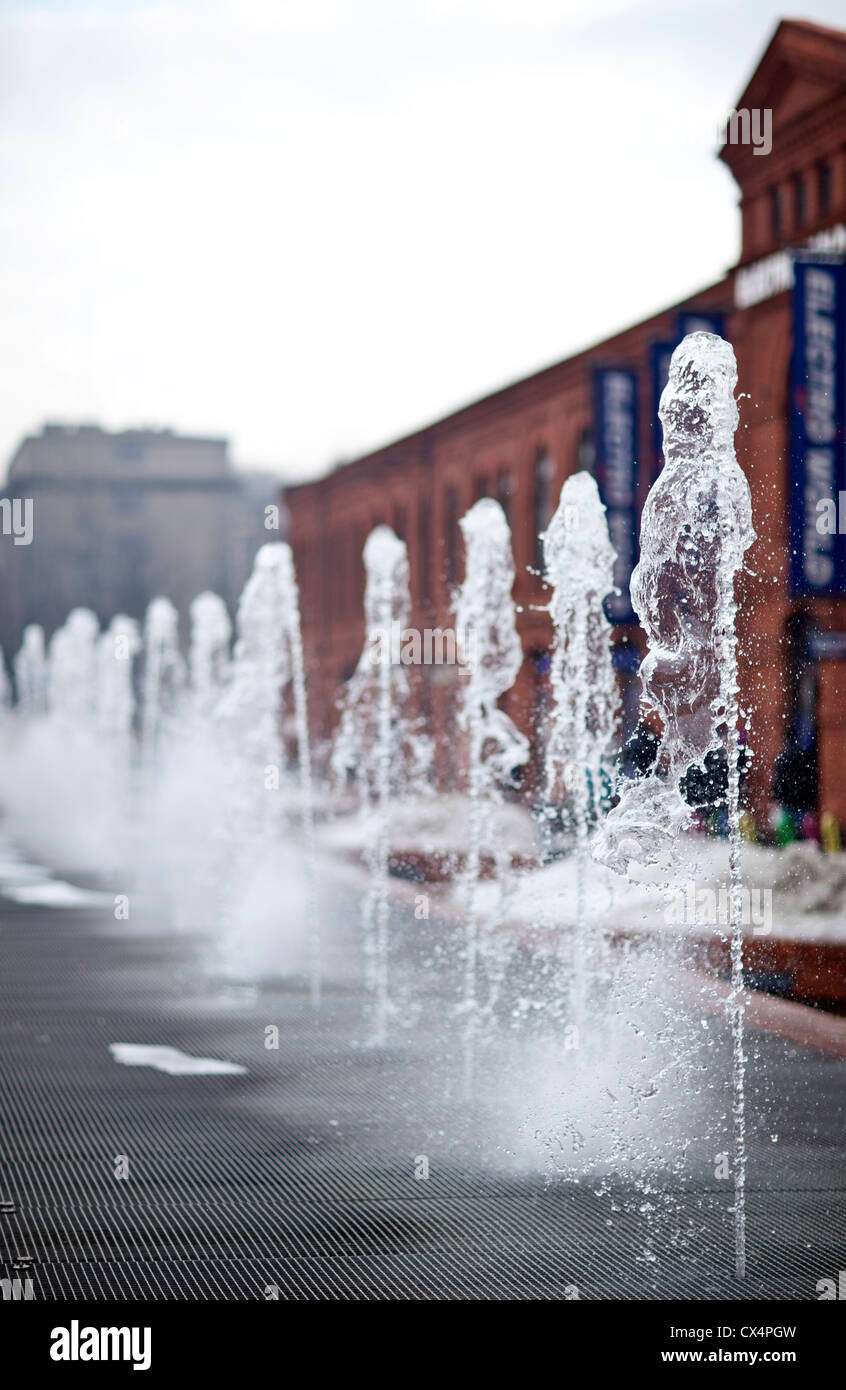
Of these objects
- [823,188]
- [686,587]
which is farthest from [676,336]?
[686,587]

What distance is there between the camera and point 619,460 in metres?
26.5

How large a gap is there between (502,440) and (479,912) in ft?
76.8

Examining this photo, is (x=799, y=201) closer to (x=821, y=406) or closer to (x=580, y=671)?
(x=821, y=406)

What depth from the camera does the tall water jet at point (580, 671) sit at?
445 inches

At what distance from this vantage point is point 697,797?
57.3 ft

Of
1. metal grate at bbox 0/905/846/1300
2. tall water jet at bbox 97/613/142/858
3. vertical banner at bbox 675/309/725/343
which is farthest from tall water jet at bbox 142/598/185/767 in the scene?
metal grate at bbox 0/905/846/1300

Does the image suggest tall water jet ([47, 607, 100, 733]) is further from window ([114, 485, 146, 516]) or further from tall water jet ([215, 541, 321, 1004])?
window ([114, 485, 146, 516])

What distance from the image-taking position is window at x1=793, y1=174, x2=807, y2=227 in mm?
24078

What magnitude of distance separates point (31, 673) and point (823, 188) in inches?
1988

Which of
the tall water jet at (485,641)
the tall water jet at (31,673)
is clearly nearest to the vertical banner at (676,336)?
the tall water jet at (485,641)

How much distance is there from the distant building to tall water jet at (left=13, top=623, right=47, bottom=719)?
1.04m

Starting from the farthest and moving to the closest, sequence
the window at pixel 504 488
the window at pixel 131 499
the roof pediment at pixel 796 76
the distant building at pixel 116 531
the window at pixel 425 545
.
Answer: the window at pixel 131 499 < the distant building at pixel 116 531 < the window at pixel 425 545 < the window at pixel 504 488 < the roof pediment at pixel 796 76

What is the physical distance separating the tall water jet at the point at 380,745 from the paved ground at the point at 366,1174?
3.65ft

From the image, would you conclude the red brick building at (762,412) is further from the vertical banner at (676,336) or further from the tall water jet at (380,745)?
the tall water jet at (380,745)
